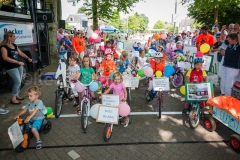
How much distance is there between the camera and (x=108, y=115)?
382cm

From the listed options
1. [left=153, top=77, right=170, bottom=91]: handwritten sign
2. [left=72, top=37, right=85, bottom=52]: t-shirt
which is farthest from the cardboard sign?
[left=72, top=37, right=85, bottom=52]: t-shirt

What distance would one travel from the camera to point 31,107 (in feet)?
12.5

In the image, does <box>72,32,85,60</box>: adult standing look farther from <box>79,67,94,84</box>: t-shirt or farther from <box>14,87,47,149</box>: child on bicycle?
<box>14,87,47,149</box>: child on bicycle

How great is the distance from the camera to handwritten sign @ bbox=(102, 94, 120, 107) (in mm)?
3863

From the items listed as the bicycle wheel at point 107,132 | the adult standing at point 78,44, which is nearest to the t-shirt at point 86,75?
the bicycle wheel at point 107,132

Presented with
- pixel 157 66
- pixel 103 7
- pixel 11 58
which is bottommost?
pixel 157 66

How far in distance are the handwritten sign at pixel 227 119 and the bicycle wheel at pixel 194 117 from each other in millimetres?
398

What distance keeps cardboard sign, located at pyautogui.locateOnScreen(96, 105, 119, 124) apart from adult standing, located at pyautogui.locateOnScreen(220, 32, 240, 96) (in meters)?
3.47

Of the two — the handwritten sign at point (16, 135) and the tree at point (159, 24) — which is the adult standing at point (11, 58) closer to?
the handwritten sign at point (16, 135)

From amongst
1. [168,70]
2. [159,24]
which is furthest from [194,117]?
[159,24]

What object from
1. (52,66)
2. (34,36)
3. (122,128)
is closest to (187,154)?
(122,128)

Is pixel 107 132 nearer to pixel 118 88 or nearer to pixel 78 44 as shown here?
pixel 118 88

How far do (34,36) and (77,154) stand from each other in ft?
20.8

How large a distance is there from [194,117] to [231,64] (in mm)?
1982
